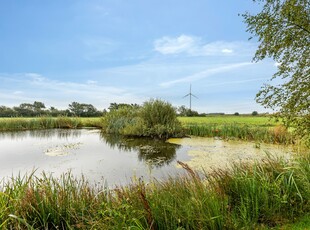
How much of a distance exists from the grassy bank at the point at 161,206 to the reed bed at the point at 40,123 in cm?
1922

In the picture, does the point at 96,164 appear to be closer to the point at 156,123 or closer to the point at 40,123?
the point at 156,123

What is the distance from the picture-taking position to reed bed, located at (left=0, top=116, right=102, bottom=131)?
1877cm

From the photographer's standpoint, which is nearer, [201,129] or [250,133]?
[250,133]

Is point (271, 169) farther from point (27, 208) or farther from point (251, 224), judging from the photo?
point (27, 208)

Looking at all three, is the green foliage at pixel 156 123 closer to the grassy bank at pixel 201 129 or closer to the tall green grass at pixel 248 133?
the grassy bank at pixel 201 129

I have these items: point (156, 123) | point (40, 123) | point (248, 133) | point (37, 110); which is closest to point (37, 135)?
point (40, 123)

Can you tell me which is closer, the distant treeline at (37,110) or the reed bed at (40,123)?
the reed bed at (40,123)

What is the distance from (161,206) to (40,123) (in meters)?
21.1

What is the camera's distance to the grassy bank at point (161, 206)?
7.59 ft

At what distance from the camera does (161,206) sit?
2479 mm

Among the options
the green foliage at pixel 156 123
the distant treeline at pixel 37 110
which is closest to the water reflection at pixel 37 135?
the green foliage at pixel 156 123

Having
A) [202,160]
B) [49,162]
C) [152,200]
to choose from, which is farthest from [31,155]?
[152,200]

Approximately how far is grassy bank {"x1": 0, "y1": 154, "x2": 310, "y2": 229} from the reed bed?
63.0 feet

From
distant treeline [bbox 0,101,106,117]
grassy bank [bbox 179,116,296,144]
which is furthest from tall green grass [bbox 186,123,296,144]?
distant treeline [bbox 0,101,106,117]
